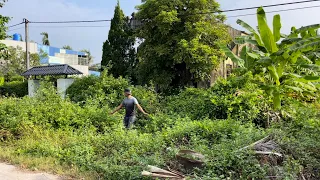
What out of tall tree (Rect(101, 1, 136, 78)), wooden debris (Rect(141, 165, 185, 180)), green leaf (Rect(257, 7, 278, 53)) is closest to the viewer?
wooden debris (Rect(141, 165, 185, 180))

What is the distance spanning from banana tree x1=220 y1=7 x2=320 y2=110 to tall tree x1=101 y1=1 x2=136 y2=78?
Answer: 1100 cm

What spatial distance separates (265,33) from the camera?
30.6ft

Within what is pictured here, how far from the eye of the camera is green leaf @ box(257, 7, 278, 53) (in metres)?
9.22

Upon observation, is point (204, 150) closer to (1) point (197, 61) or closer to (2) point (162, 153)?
(2) point (162, 153)

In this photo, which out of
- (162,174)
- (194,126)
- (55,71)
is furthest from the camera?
(55,71)

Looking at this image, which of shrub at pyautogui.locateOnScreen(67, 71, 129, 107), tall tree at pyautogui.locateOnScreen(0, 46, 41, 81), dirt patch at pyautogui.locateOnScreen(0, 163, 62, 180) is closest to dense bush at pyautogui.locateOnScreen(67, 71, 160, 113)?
shrub at pyautogui.locateOnScreen(67, 71, 129, 107)

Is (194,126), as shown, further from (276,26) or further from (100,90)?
(100,90)

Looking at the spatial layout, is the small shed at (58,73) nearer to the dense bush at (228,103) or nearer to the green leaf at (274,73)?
the dense bush at (228,103)

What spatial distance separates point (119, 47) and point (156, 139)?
603 inches

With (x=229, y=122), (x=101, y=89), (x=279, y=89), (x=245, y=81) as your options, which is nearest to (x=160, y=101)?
(x=101, y=89)

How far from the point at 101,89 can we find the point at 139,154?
7.02m

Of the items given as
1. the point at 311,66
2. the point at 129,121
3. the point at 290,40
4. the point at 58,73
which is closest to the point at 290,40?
the point at 290,40

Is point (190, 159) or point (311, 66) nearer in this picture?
point (190, 159)

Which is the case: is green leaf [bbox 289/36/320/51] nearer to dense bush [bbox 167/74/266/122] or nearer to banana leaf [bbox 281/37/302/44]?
banana leaf [bbox 281/37/302/44]
